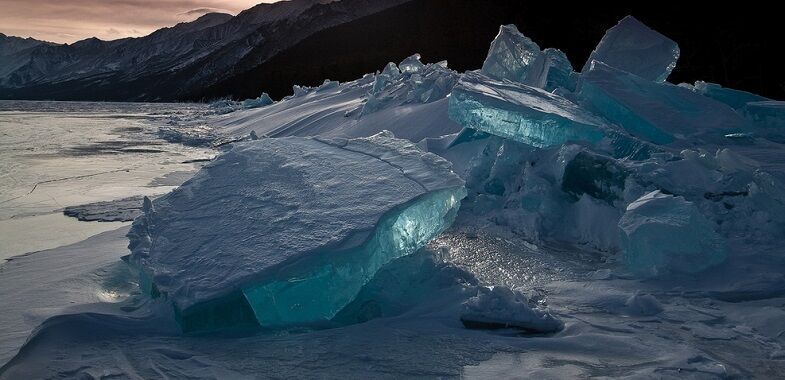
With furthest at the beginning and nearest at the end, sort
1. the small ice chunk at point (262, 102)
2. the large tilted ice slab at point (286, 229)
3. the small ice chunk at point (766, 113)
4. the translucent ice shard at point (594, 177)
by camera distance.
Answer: the small ice chunk at point (262, 102)
the small ice chunk at point (766, 113)
the translucent ice shard at point (594, 177)
the large tilted ice slab at point (286, 229)

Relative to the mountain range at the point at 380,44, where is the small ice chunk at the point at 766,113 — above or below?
below

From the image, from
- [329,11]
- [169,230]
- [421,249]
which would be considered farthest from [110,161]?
[329,11]

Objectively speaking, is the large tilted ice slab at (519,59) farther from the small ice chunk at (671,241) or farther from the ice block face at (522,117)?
the small ice chunk at (671,241)

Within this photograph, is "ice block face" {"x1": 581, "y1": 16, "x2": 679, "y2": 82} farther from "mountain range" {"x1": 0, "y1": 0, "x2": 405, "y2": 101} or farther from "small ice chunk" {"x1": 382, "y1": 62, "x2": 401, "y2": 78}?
"mountain range" {"x1": 0, "y1": 0, "x2": 405, "y2": 101}

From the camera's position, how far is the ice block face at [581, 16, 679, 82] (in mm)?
7379

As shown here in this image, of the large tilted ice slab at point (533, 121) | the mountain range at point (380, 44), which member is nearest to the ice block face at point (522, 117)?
the large tilted ice slab at point (533, 121)

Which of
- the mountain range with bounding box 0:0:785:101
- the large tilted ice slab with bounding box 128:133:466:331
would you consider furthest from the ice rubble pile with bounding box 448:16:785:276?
the mountain range with bounding box 0:0:785:101

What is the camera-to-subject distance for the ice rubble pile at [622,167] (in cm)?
316

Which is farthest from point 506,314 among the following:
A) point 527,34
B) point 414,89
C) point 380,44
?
point 380,44

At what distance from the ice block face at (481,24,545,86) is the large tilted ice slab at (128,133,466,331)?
4082mm

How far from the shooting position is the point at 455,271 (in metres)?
2.95

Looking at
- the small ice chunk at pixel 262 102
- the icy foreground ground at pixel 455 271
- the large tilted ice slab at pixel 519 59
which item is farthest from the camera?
the small ice chunk at pixel 262 102

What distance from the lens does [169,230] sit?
2.96m

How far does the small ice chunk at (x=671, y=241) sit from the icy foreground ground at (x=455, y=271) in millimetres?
11
